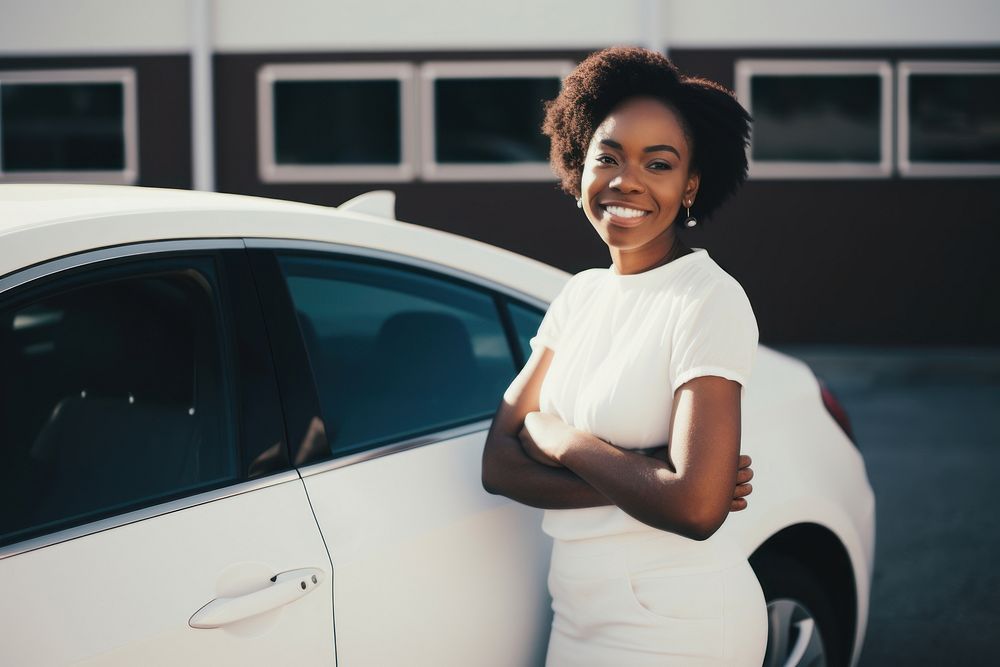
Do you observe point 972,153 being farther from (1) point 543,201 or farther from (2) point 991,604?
(2) point 991,604

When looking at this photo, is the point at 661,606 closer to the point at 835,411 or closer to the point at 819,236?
the point at 835,411

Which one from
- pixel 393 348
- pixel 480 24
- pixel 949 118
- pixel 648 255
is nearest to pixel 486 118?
pixel 480 24

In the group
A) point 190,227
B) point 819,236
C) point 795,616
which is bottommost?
point 795,616

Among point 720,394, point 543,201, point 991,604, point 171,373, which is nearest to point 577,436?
point 720,394

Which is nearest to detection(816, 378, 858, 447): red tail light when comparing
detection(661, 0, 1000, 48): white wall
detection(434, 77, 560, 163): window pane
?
detection(434, 77, 560, 163): window pane

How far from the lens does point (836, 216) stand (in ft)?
27.9

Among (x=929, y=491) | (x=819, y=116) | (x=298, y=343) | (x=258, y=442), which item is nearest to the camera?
(x=258, y=442)

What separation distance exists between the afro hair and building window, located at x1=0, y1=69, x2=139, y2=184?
7436 millimetres

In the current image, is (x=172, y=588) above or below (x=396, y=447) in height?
below

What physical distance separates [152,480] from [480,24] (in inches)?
285

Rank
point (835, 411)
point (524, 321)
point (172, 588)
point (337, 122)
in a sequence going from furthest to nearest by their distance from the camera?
point (337, 122) → point (835, 411) → point (524, 321) → point (172, 588)

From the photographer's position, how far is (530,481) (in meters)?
1.87

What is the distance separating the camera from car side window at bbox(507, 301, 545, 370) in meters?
2.34

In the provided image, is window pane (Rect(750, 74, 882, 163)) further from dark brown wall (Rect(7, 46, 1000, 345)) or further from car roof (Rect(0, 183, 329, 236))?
car roof (Rect(0, 183, 329, 236))
